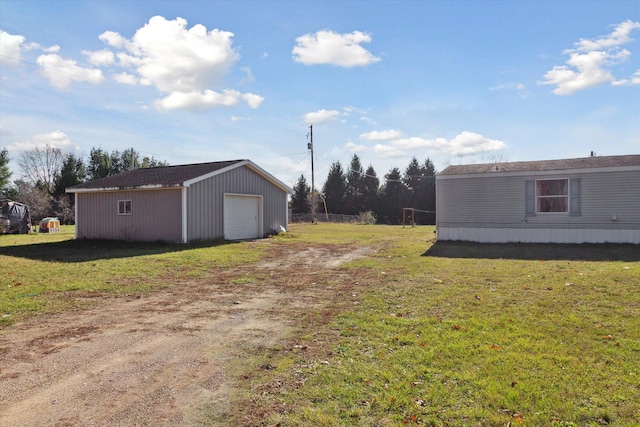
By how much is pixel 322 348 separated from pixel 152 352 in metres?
1.77

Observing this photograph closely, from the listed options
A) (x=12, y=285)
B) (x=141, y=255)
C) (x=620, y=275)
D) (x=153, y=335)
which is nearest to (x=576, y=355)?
(x=153, y=335)

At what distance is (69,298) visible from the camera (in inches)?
266

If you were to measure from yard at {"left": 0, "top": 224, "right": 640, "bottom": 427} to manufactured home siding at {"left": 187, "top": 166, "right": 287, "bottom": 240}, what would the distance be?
686 centimetres

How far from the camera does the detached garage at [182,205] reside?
1573 cm

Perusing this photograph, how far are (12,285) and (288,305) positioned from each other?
18.0 ft

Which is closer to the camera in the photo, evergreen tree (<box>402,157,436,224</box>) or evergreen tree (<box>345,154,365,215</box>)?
evergreen tree (<box>402,157,436,224</box>)

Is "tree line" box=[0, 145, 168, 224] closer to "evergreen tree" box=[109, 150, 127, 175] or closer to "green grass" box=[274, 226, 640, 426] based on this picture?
"evergreen tree" box=[109, 150, 127, 175]

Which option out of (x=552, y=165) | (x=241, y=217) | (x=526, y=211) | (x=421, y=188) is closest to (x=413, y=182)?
(x=421, y=188)

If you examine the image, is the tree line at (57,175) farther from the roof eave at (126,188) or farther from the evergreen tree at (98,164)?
the roof eave at (126,188)

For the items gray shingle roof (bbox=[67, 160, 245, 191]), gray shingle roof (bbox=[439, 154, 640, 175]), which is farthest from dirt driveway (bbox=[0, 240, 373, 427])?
gray shingle roof (bbox=[439, 154, 640, 175])

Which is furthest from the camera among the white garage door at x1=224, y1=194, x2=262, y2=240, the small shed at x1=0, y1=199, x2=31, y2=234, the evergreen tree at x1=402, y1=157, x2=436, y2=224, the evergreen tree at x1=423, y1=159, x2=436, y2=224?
the evergreen tree at x1=402, y1=157, x2=436, y2=224

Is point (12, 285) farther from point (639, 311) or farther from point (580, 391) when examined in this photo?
point (639, 311)

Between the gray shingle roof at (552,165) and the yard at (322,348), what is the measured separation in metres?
7.51

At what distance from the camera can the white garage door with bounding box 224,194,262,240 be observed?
1783cm
